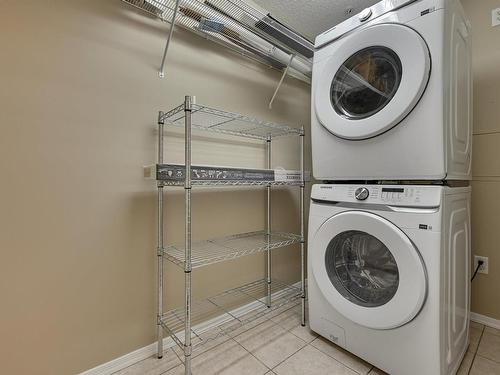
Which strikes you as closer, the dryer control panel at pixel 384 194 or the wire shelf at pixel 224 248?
the dryer control panel at pixel 384 194

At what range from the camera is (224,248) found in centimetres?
142

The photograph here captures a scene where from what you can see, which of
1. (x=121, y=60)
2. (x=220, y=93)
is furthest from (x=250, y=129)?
(x=121, y=60)

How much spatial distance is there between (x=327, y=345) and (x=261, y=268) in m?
0.64

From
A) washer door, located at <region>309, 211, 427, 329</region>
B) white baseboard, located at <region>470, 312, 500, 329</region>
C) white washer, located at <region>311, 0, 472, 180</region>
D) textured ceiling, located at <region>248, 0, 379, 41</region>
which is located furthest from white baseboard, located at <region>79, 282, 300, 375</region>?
textured ceiling, located at <region>248, 0, 379, 41</region>

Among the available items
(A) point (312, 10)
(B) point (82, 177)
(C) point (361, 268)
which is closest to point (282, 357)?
(C) point (361, 268)

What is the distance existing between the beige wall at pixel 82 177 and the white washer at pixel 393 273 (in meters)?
0.76

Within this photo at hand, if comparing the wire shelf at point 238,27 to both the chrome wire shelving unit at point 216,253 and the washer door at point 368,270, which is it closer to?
the chrome wire shelving unit at point 216,253

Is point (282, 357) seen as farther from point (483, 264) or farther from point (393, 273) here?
point (483, 264)

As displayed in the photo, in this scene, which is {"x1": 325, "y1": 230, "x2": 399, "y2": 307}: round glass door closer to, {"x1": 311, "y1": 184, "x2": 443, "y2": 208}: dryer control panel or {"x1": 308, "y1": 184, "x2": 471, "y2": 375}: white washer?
{"x1": 308, "y1": 184, "x2": 471, "y2": 375}: white washer

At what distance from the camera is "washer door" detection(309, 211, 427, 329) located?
3.24 feet

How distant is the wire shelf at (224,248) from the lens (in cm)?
119

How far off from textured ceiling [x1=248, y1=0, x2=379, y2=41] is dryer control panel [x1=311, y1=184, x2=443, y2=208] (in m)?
1.20

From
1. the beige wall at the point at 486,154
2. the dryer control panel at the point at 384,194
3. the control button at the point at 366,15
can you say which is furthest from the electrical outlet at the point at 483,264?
the control button at the point at 366,15

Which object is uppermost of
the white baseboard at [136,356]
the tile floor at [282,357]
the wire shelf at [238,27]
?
the wire shelf at [238,27]
